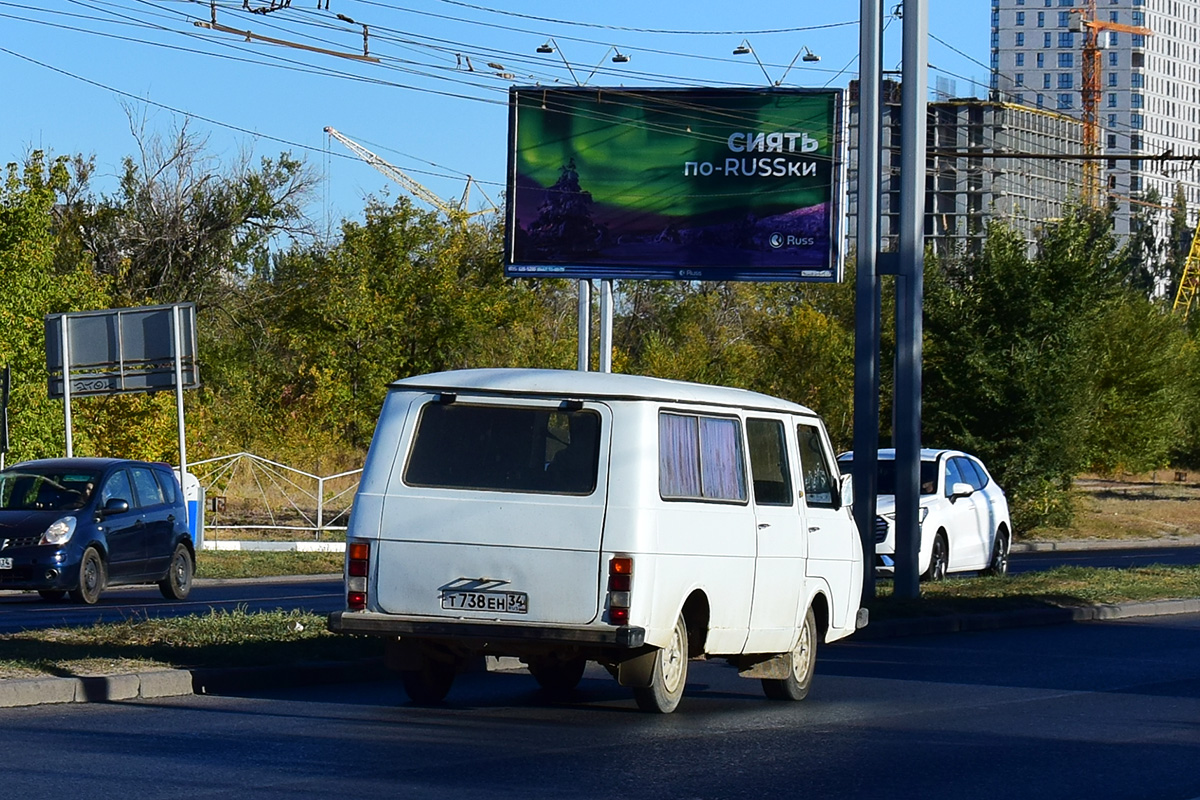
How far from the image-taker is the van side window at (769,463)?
1115 centimetres

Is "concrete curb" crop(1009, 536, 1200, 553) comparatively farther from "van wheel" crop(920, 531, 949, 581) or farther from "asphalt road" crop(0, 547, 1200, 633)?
"van wheel" crop(920, 531, 949, 581)

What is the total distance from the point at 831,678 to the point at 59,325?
18426mm

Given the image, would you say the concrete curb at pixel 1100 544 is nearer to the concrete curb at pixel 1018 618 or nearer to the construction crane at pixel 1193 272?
the concrete curb at pixel 1018 618

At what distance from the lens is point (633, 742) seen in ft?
30.5

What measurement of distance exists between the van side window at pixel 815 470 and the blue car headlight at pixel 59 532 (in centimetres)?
975

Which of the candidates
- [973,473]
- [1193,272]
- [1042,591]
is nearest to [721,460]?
[1042,591]

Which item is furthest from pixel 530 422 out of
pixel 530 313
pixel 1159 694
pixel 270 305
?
pixel 270 305

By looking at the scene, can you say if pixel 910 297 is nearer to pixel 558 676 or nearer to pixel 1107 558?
pixel 558 676

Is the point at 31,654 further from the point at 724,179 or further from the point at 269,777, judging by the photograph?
the point at 724,179

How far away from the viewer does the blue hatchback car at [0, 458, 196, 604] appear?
60.7ft

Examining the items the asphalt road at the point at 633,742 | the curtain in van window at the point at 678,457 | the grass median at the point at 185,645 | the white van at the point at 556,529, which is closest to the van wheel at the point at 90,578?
the grass median at the point at 185,645

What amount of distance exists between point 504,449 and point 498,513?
43 cm

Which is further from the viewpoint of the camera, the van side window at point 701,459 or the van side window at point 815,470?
the van side window at point 815,470

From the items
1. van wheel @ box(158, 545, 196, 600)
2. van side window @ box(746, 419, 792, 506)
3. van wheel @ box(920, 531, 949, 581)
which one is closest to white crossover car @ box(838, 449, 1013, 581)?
van wheel @ box(920, 531, 949, 581)
